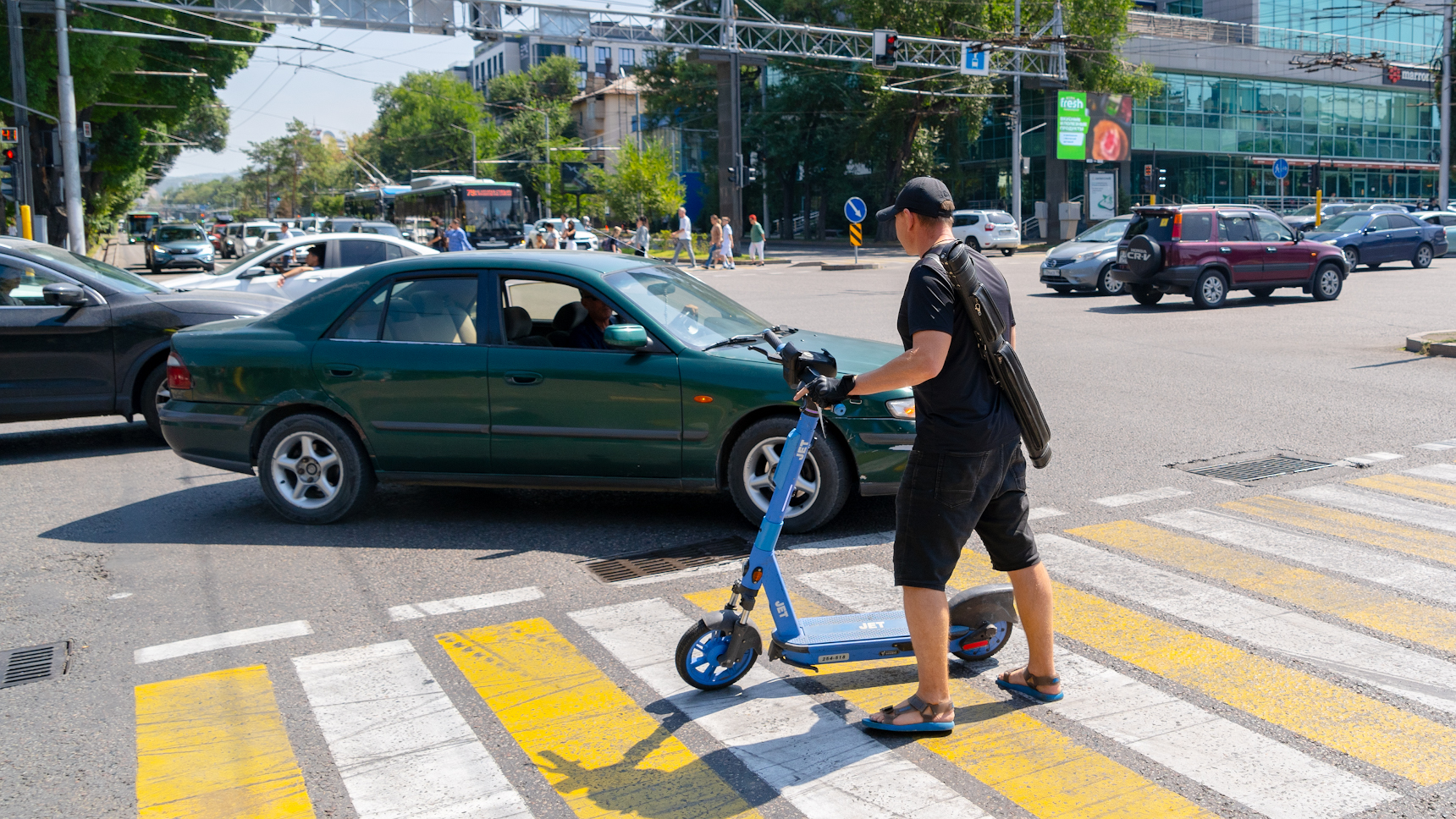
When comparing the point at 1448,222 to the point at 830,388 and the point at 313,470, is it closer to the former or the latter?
the point at 313,470

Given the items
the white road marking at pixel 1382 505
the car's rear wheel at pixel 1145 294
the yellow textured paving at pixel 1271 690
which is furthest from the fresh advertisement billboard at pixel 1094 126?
the yellow textured paving at pixel 1271 690

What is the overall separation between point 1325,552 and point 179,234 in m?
43.0

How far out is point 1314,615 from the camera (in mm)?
5160

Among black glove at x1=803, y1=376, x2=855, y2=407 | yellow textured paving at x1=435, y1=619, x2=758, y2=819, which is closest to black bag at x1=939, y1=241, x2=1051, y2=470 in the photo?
black glove at x1=803, y1=376, x2=855, y2=407

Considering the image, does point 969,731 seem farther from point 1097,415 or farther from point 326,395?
point 1097,415

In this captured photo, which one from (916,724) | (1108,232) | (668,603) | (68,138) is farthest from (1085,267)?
(68,138)

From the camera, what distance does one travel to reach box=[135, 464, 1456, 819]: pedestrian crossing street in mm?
3625

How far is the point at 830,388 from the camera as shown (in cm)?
383

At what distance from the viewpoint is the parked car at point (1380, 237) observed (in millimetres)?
29391

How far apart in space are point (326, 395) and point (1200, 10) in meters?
71.0

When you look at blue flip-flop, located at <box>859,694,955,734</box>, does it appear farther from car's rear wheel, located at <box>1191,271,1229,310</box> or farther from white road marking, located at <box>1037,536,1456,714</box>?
car's rear wheel, located at <box>1191,271,1229,310</box>

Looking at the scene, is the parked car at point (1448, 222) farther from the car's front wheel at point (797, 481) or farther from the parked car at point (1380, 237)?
the car's front wheel at point (797, 481)

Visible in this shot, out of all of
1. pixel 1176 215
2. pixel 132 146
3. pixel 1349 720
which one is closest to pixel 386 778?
pixel 1349 720

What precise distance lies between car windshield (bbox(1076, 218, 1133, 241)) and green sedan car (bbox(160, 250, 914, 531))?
61.7 feet
